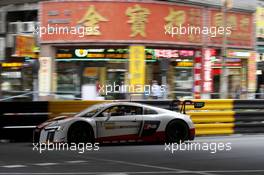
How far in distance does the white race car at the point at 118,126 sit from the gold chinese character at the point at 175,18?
39.5ft

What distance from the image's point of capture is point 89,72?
26.6 metres

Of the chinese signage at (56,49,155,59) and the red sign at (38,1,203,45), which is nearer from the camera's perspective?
the red sign at (38,1,203,45)

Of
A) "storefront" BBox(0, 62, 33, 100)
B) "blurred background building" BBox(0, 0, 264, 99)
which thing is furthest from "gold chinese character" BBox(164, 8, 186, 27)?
"storefront" BBox(0, 62, 33, 100)

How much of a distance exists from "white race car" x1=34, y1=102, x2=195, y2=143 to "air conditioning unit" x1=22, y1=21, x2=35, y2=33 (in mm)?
13393

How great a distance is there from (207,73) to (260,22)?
15.9 ft

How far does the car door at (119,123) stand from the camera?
551 inches

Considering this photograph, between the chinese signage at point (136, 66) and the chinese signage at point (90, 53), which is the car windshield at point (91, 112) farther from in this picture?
the chinese signage at point (90, 53)

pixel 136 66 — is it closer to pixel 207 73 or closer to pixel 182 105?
pixel 207 73

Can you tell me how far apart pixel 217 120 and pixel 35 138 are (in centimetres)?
565

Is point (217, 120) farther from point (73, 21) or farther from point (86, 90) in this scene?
point (73, 21)

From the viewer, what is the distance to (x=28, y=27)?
2716cm

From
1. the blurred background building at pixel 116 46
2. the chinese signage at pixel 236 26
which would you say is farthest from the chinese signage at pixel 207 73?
the chinese signage at pixel 236 26

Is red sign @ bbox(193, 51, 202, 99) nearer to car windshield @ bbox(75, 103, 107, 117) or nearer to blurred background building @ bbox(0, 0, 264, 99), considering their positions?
blurred background building @ bbox(0, 0, 264, 99)

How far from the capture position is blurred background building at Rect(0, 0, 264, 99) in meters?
25.2
